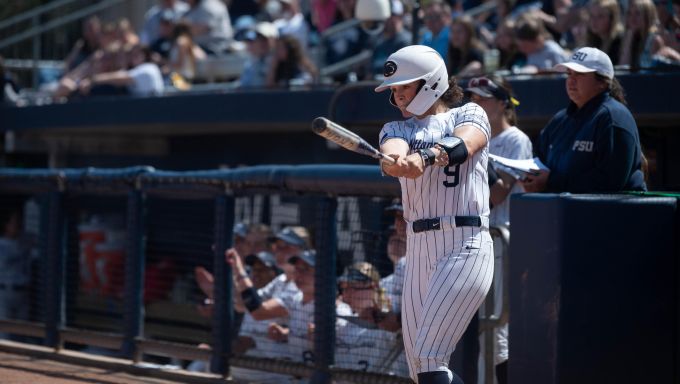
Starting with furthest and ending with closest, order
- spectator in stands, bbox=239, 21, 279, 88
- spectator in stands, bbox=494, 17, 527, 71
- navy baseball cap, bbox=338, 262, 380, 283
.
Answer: spectator in stands, bbox=239, 21, 279, 88, spectator in stands, bbox=494, 17, 527, 71, navy baseball cap, bbox=338, 262, 380, 283

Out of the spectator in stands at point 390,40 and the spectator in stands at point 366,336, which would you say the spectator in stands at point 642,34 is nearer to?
the spectator in stands at point 390,40

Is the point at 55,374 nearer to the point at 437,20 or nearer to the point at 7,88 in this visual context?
the point at 437,20

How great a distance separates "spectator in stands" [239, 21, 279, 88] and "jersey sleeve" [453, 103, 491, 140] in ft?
19.8

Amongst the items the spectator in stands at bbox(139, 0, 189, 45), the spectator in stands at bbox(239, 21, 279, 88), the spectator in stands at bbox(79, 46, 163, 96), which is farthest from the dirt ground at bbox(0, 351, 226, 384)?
the spectator in stands at bbox(139, 0, 189, 45)

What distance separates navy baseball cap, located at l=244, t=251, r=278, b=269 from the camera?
249 inches

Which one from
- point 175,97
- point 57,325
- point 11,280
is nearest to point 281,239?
point 57,325

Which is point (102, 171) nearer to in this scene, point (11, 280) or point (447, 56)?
point (11, 280)

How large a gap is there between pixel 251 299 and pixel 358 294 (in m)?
0.77

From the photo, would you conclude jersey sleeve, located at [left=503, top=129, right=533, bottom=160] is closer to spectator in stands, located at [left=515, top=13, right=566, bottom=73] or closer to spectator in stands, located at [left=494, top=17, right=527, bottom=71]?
spectator in stands, located at [left=515, top=13, right=566, bottom=73]

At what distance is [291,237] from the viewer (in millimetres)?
6215

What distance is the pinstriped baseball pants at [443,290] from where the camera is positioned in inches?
160

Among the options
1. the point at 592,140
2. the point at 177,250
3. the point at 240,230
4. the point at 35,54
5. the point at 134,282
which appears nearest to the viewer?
the point at 592,140

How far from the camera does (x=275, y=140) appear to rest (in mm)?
10812

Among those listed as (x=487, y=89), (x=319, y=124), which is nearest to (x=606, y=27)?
(x=487, y=89)
